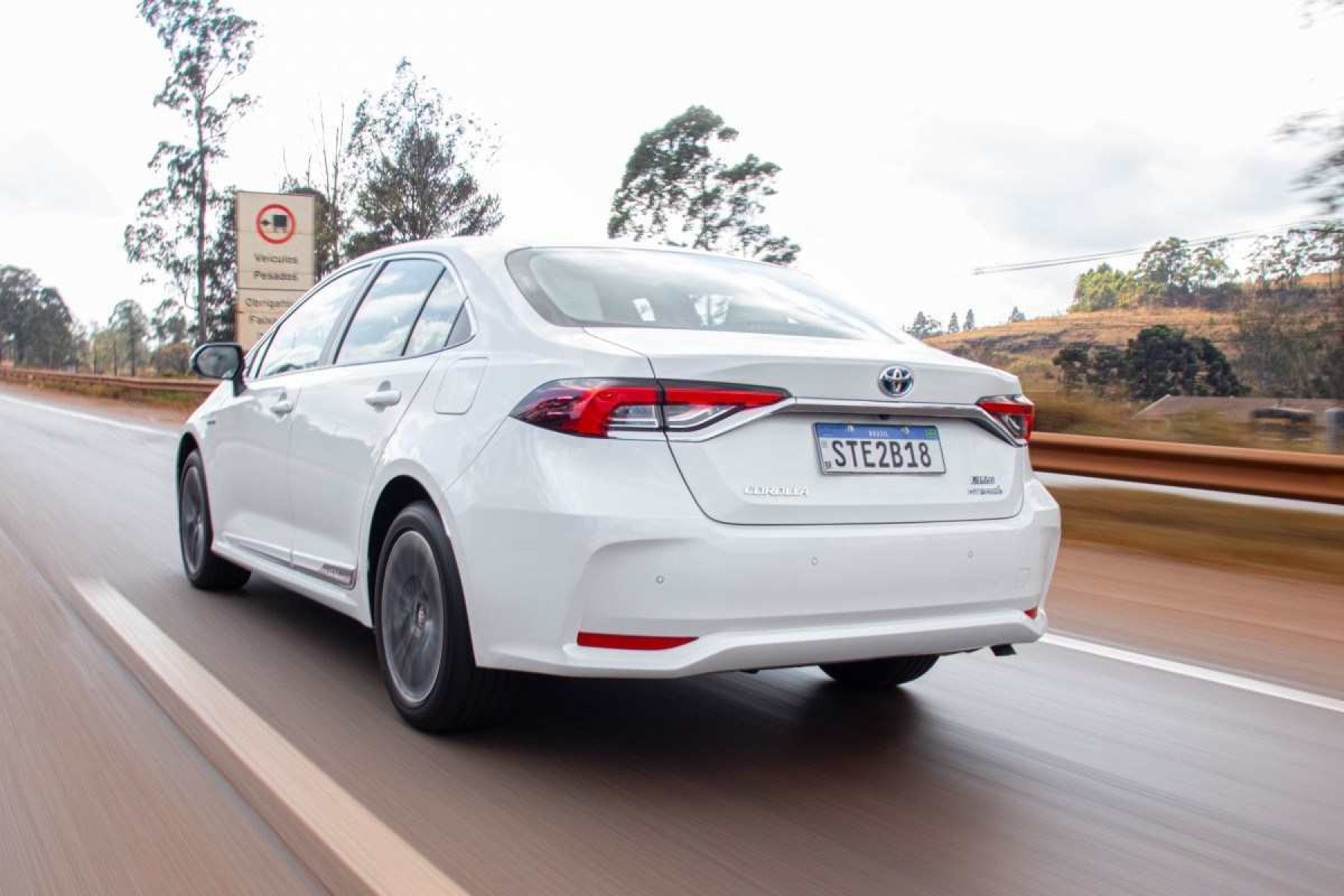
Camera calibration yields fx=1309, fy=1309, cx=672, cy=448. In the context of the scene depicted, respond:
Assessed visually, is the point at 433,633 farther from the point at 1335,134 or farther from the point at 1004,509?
the point at 1335,134

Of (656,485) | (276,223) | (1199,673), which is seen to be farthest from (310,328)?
(276,223)

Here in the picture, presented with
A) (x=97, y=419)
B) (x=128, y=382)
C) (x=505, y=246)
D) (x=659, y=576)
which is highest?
(x=505, y=246)

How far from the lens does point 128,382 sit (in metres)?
35.5

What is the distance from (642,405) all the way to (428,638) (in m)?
1.07

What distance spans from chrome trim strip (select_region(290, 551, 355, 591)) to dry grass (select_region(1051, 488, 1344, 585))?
16.5 ft

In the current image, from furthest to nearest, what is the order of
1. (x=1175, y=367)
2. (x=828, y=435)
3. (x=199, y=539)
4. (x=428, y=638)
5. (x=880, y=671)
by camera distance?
(x=1175, y=367), (x=199, y=539), (x=880, y=671), (x=428, y=638), (x=828, y=435)

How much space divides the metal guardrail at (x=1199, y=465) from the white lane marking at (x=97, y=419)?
1275 centimetres

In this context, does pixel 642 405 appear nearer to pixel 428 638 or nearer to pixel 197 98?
pixel 428 638

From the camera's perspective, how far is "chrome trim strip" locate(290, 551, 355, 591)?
4461 millimetres

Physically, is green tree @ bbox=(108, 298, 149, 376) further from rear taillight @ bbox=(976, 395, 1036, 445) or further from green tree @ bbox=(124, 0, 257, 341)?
rear taillight @ bbox=(976, 395, 1036, 445)

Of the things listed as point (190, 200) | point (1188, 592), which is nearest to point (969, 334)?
point (1188, 592)

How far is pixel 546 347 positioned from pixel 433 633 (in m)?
0.92

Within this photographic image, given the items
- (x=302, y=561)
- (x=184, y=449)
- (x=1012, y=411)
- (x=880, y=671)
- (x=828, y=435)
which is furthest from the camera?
(x=184, y=449)

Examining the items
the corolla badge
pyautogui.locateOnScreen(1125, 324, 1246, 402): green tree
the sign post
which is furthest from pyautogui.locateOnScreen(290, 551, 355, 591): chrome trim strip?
the sign post
